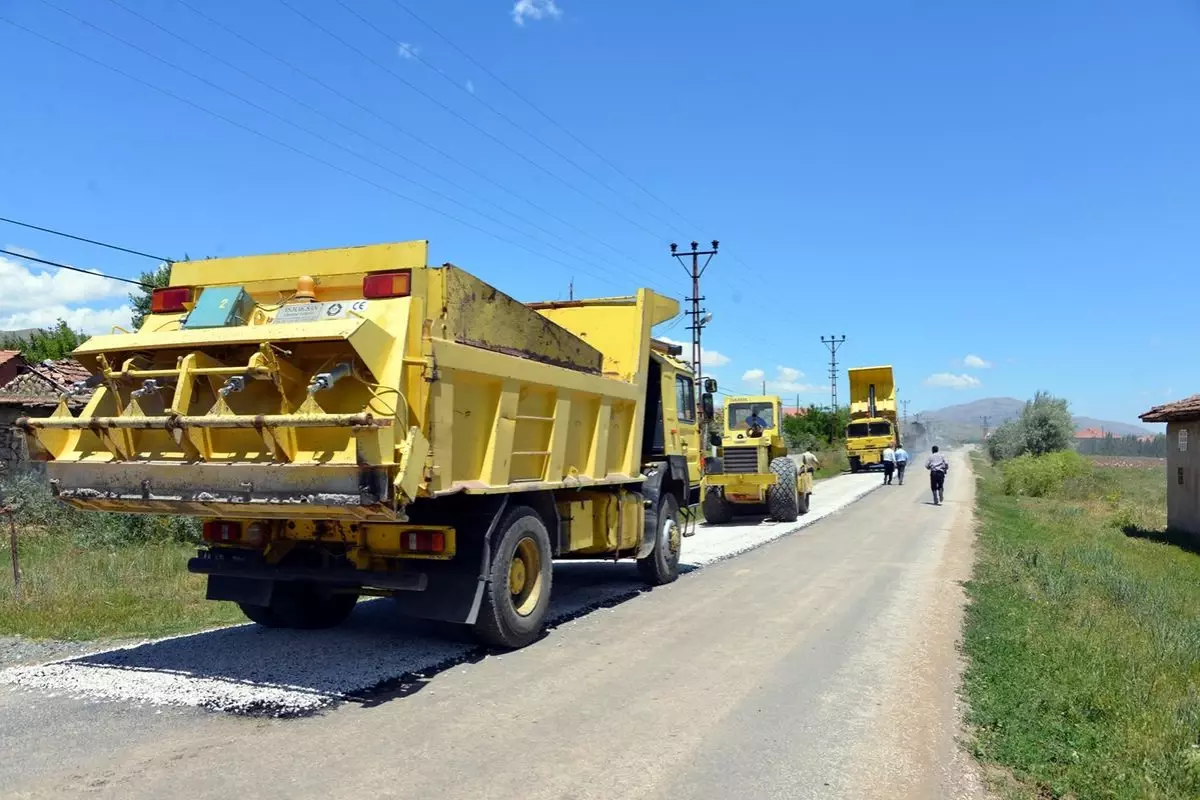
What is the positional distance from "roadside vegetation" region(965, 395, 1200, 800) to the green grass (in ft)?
22.2

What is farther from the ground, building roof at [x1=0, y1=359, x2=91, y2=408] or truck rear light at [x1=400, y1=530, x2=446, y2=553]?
building roof at [x1=0, y1=359, x2=91, y2=408]

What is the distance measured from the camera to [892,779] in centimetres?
474

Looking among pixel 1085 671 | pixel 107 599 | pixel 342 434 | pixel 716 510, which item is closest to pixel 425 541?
pixel 342 434

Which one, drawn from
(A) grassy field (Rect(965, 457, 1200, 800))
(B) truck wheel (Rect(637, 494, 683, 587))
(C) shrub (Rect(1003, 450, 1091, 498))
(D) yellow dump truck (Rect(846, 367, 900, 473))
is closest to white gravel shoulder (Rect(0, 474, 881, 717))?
(B) truck wheel (Rect(637, 494, 683, 587))

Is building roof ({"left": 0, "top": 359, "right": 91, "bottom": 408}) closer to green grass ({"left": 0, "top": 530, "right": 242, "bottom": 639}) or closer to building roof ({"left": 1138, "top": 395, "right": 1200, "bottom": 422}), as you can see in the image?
green grass ({"left": 0, "top": 530, "right": 242, "bottom": 639})

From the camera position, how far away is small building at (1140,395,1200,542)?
18062mm

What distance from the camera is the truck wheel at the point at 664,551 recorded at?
11.0 metres

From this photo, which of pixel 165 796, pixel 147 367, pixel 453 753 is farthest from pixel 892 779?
pixel 147 367

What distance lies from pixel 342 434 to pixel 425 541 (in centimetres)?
117

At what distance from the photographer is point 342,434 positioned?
233 inches

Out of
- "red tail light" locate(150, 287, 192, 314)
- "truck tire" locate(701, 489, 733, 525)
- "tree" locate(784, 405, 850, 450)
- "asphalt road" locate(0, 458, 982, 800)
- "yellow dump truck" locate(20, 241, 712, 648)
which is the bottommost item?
"asphalt road" locate(0, 458, 982, 800)

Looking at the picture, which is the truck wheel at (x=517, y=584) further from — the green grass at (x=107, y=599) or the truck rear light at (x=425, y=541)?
the green grass at (x=107, y=599)

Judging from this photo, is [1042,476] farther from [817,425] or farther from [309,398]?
[309,398]

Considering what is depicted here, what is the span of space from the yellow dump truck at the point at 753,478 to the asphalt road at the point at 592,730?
436 inches
